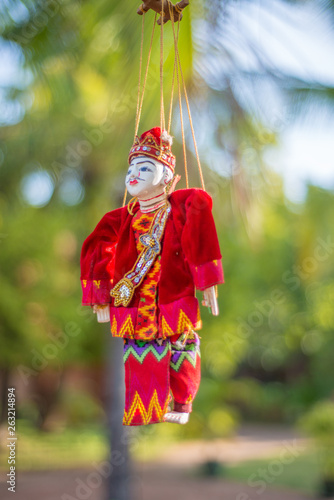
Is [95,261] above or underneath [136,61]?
underneath

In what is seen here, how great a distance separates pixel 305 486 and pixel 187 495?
2.19 m

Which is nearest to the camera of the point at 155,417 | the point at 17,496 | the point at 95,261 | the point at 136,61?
the point at 155,417

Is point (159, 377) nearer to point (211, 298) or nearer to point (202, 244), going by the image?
point (211, 298)

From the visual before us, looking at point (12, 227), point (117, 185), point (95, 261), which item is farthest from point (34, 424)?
point (95, 261)

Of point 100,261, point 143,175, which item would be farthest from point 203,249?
point 100,261

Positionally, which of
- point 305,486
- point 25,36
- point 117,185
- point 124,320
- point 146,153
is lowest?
point 305,486

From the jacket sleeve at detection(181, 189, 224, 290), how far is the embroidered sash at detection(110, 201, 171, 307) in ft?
0.54

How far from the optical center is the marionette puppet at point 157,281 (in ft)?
7.33

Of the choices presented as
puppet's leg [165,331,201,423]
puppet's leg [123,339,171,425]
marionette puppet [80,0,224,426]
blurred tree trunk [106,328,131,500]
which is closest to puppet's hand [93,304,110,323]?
marionette puppet [80,0,224,426]

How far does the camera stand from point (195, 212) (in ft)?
7.41

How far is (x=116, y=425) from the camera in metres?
6.29

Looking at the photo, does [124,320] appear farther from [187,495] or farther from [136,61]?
[187,495]

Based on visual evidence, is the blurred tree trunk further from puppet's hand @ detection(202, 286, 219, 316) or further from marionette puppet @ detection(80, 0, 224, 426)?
puppet's hand @ detection(202, 286, 219, 316)

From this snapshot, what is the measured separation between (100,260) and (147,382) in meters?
0.59
